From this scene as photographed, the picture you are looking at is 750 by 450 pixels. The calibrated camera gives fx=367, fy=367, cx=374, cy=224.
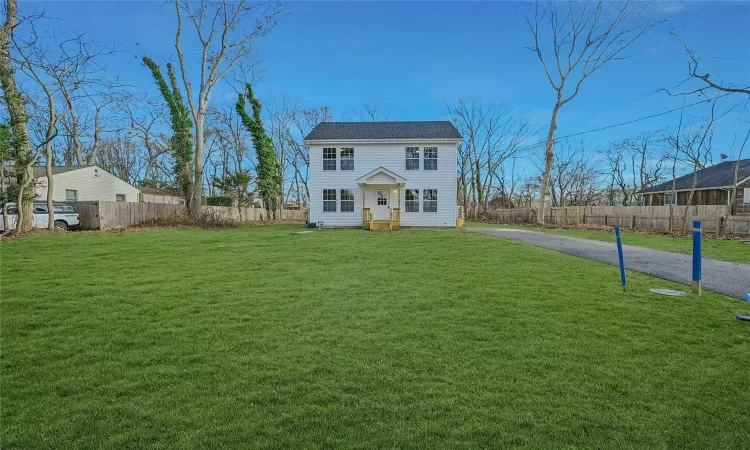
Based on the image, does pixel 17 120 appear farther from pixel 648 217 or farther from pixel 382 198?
pixel 648 217

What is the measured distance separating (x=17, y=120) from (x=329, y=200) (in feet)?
42.3

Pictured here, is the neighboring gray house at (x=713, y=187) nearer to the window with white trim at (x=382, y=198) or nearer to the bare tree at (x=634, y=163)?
the bare tree at (x=634, y=163)

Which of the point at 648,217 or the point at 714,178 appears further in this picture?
the point at 714,178

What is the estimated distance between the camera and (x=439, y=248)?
1038 cm

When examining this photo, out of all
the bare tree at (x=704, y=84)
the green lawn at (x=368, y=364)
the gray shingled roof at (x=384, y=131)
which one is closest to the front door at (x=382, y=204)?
the gray shingled roof at (x=384, y=131)

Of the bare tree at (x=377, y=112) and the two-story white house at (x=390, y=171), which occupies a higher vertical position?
the bare tree at (x=377, y=112)

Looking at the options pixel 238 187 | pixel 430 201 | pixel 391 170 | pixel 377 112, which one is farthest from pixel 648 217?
pixel 238 187

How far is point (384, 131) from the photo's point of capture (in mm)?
21156

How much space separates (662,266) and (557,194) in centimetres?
3691

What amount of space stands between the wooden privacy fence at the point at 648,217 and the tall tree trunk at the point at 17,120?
26429 mm

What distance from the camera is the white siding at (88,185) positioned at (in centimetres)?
2306

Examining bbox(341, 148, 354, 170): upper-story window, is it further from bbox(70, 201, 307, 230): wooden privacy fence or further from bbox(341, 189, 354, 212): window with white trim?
→ bbox(70, 201, 307, 230): wooden privacy fence

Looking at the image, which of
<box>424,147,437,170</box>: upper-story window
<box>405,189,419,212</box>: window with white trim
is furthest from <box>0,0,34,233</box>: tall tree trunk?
<box>424,147,437,170</box>: upper-story window

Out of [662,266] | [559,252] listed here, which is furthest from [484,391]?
[559,252]
